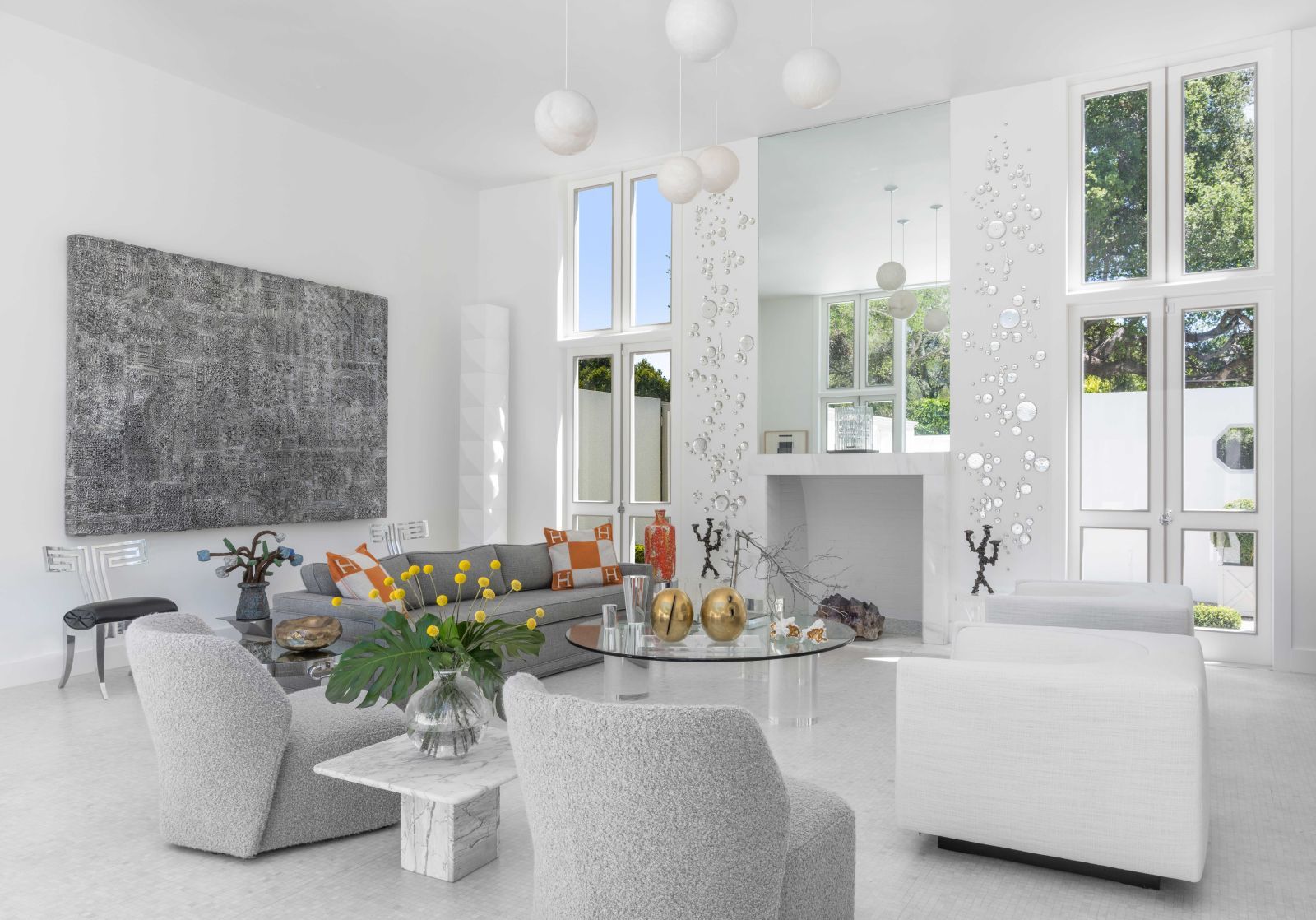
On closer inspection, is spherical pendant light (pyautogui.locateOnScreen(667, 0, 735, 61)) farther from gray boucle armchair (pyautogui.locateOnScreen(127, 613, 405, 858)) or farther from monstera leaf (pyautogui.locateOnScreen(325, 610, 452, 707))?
gray boucle armchair (pyautogui.locateOnScreen(127, 613, 405, 858))

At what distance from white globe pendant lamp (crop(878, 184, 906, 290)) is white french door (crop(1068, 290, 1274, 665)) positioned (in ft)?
4.29

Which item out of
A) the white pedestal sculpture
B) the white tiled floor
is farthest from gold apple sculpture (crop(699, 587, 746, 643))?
the white pedestal sculpture

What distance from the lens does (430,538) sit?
27.9 feet

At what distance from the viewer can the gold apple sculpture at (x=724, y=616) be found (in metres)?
4.22

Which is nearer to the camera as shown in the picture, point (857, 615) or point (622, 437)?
point (857, 615)

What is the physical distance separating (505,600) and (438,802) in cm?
318

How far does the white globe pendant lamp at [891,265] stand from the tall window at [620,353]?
1859 mm

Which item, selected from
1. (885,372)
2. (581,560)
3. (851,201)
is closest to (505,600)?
(581,560)

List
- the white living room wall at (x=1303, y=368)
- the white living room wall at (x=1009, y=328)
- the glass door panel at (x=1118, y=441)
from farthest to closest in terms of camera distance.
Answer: the white living room wall at (x=1009, y=328)
the glass door panel at (x=1118, y=441)
the white living room wall at (x=1303, y=368)

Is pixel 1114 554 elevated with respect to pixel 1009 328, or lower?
lower

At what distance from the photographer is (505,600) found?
5773 mm

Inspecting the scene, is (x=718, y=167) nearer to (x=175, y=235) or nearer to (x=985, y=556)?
(x=985, y=556)

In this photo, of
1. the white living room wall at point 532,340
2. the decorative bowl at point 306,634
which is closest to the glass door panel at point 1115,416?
the white living room wall at point 532,340

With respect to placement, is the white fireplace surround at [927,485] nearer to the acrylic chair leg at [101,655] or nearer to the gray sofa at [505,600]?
the gray sofa at [505,600]
